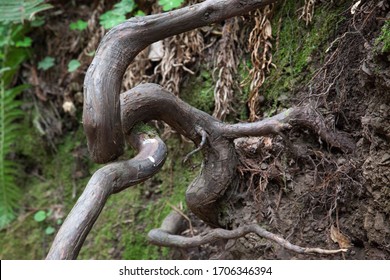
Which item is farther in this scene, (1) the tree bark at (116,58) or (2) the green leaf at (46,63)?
(2) the green leaf at (46,63)

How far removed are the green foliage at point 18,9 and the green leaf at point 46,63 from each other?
1.34ft

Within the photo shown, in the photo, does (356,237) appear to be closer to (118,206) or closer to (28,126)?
(118,206)

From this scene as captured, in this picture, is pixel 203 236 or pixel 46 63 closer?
pixel 203 236

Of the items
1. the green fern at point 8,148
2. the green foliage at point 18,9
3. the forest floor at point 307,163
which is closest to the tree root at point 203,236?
the forest floor at point 307,163

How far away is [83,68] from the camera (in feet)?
12.0

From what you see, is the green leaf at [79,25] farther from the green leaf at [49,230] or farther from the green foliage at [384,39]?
the green foliage at [384,39]

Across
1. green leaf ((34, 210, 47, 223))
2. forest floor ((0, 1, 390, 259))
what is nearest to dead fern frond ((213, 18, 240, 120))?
forest floor ((0, 1, 390, 259))

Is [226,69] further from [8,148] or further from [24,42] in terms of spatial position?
[8,148]

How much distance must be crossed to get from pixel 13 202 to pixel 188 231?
153 cm

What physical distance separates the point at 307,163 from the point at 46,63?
2271mm

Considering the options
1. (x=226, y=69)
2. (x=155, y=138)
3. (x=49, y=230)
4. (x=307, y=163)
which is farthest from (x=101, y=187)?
(x=49, y=230)

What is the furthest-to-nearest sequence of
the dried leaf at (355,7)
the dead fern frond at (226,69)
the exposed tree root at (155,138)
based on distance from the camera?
the dead fern frond at (226,69)
the dried leaf at (355,7)
the exposed tree root at (155,138)

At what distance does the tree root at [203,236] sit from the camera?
7.07ft

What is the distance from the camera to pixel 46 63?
12.4ft
